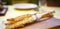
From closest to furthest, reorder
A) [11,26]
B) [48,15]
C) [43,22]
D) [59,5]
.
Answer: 1. [11,26]
2. [43,22]
3. [48,15]
4. [59,5]

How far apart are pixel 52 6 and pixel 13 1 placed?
0.88 meters

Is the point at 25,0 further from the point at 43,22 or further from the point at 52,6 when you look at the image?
the point at 43,22

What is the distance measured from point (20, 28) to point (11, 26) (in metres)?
0.05

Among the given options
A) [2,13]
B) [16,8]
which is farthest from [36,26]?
[16,8]

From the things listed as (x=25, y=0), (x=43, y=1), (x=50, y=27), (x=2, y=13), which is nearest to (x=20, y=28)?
(x=50, y=27)

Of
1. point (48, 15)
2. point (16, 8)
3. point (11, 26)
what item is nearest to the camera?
point (11, 26)

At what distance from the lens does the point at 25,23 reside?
928 mm

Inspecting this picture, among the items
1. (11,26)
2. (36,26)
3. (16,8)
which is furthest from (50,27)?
(16,8)

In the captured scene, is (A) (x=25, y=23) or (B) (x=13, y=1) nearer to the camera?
(A) (x=25, y=23)

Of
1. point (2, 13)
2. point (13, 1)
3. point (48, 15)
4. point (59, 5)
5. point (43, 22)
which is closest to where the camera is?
point (43, 22)

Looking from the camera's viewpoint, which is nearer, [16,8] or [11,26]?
[11,26]

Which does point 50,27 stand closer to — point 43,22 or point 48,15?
point 43,22

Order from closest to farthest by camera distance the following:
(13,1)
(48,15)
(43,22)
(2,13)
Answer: (43,22) < (48,15) < (2,13) < (13,1)

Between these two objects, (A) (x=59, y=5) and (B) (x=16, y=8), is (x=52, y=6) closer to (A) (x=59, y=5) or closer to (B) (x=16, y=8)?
(A) (x=59, y=5)
